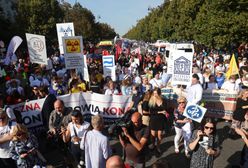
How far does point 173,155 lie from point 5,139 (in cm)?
419

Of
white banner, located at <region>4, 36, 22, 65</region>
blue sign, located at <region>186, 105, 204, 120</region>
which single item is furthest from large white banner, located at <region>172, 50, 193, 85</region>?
white banner, located at <region>4, 36, 22, 65</region>

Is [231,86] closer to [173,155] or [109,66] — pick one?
[173,155]

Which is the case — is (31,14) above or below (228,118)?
above

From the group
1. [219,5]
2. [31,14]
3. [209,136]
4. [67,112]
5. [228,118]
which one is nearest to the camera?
[209,136]

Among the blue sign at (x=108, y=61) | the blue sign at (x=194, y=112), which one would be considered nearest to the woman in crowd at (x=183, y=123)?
the blue sign at (x=194, y=112)

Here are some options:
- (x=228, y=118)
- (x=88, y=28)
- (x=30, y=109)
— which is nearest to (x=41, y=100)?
(x=30, y=109)

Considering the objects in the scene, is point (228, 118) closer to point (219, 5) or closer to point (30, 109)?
point (30, 109)

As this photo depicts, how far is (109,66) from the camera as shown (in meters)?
14.6

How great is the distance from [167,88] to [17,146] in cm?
712

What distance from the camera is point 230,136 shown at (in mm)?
9500

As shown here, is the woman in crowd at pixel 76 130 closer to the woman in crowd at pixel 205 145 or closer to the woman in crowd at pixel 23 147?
the woman in crowd at pixel 23 147

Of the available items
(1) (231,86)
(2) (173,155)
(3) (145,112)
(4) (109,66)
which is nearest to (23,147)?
(3) (145,112)

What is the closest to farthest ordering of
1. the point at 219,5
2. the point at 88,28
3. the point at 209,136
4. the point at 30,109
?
the point at 209,136 → the point at 30,109 → the point at 219,5 → the point at 88,28

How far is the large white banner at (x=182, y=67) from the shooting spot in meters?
10.3
